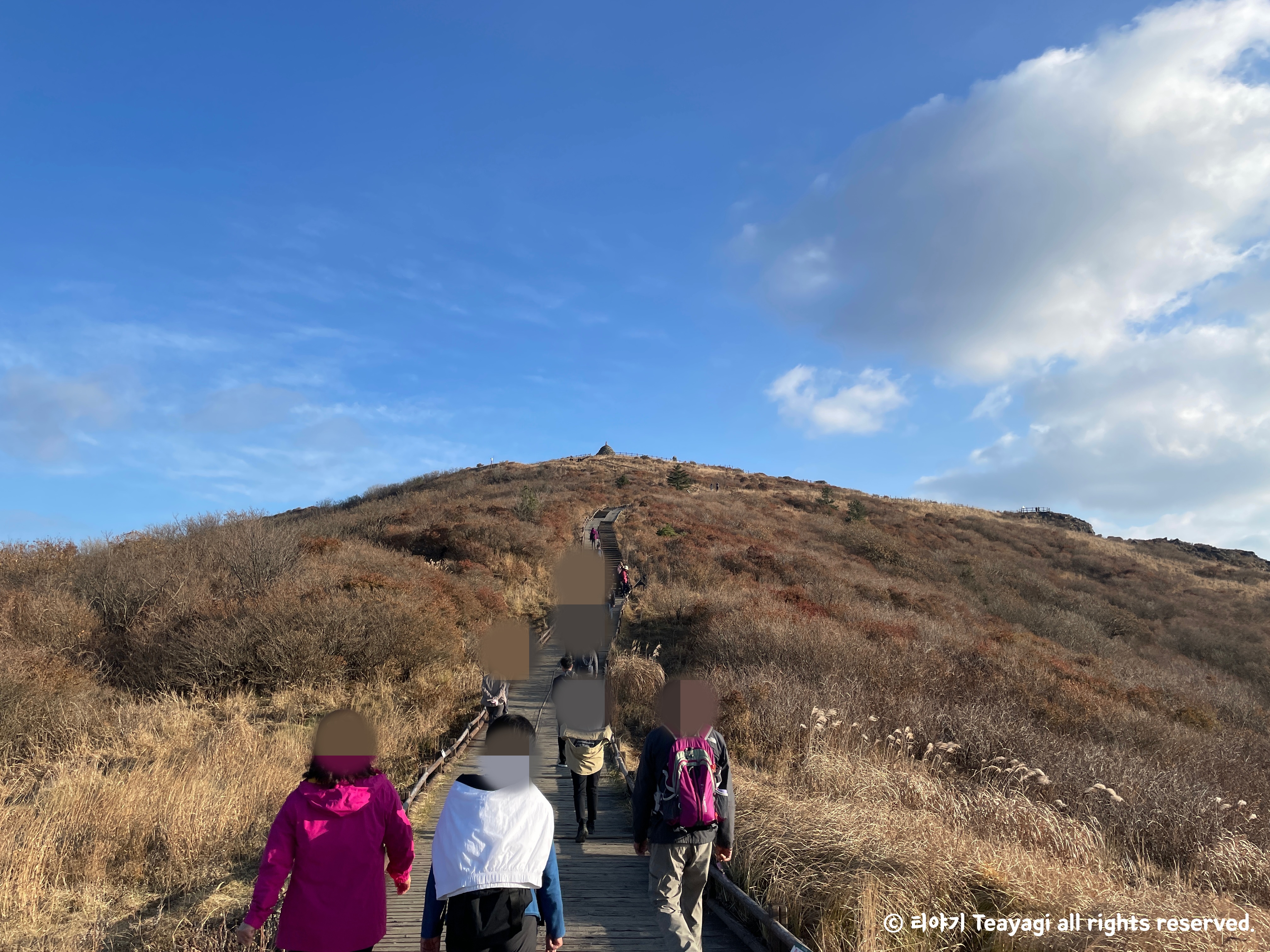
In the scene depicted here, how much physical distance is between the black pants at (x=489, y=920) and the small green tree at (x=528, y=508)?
1220 inches

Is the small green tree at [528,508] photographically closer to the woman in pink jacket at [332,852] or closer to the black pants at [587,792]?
the black pants at [587,792]

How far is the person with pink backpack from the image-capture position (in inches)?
161

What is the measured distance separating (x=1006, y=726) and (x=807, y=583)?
14.8 meters

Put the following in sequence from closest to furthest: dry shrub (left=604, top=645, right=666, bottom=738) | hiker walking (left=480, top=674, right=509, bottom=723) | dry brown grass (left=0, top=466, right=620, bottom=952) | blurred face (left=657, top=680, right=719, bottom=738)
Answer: blurred face (left=657, top=680, right=719, bottom=738) < dry brown grass (left=0, top=466, right=620, bottom=952) < hiker walking (left=480, top=674, right=509, bottom=723) < dry shrub (left=604, top=645, right=666, bottom=738)

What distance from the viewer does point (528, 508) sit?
3659 centimetres

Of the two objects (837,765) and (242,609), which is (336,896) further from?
(242,609)

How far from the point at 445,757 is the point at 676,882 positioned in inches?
264

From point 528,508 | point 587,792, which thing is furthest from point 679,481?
point 587,792

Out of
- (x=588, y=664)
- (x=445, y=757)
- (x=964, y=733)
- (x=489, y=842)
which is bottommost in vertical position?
(x=445, y=757)

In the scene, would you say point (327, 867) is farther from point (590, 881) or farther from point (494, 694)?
point (494, 694)

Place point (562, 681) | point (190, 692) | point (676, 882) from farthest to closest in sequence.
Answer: point (190, 692) → point (562, 681) → point (676, 882)

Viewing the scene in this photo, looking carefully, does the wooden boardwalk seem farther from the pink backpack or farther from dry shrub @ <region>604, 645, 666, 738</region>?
dry shrub @ <region>604, 645, 666, 738</region>

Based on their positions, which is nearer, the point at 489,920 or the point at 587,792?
the point at 489,920

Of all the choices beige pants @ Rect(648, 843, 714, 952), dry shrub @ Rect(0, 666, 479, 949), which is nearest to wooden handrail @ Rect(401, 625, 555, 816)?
dry shrub @ Rect(0, 666, 479, 949)
